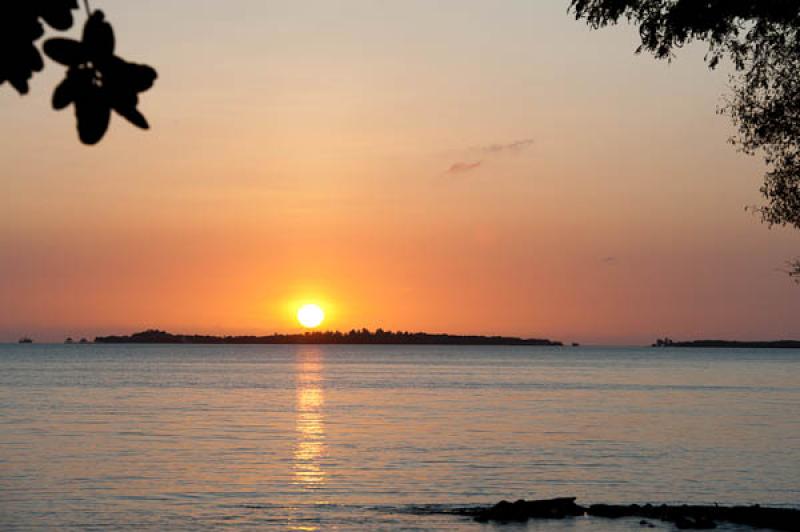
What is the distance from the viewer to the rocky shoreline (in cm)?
3412

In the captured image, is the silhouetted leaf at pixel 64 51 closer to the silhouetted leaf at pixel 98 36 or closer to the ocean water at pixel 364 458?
the silhouetted leaf at pixel 98 36

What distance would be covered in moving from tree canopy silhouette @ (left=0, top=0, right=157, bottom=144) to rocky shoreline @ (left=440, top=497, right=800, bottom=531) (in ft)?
102

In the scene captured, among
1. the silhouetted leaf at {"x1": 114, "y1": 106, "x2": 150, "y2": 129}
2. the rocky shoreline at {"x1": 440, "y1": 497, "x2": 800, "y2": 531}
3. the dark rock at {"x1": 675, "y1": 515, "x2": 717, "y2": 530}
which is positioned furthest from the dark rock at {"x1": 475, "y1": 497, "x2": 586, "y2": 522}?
the silhouetted leaf at {"x1": 114, "y1": 106, "x2": 150, "y2": 129}

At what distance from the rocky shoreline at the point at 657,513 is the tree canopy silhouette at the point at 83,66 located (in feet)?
102

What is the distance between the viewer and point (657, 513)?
36.2 m

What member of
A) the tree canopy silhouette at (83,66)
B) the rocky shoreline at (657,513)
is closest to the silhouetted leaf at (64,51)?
the tree canopy silhouette at (83,66)

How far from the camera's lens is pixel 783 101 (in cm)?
2905

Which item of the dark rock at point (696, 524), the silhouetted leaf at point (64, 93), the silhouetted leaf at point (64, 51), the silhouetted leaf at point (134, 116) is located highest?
the silhouetted leaf at point (64, 51)

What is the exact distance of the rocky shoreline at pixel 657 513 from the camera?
34.1m

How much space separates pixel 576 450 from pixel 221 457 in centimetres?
1763

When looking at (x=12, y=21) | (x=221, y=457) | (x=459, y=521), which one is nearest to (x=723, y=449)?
(x=221, y=457)

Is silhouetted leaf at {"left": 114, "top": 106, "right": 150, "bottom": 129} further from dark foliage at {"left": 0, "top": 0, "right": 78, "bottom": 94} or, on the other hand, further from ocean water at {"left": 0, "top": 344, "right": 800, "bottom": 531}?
ocean water at {"left": 0, "top": 344, "right": 800, "bottom": 531}

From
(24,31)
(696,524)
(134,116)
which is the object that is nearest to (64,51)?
(24,31)

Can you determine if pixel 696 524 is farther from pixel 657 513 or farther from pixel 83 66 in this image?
pixel 83 66
